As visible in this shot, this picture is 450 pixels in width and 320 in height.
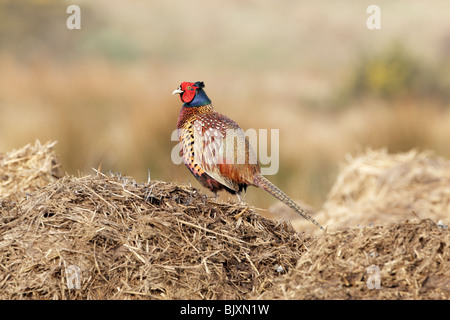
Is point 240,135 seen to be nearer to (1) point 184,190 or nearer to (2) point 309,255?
(1) point 184,190

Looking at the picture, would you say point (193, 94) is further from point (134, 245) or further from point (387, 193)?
point (387, 193)

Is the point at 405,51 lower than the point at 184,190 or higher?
higher

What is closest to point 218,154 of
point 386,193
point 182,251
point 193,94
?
point 193,94

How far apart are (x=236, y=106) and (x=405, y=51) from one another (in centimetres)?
737

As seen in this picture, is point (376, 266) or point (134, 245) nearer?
point (376, 266)

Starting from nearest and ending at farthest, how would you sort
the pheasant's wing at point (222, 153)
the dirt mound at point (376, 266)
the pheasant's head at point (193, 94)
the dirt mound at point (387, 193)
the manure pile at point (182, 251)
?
1. the dirt mound at point (376, 266)
2. the manure pile at point (182, 251)
3. the pheasant's wing at point (222, 153)
4. the pheasant's head at point (193, 94)
5. the dirt mound at point (387, 193)

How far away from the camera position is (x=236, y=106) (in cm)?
1341

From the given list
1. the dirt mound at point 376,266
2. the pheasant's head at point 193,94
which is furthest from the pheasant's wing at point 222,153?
the dirt mound at point 376,266

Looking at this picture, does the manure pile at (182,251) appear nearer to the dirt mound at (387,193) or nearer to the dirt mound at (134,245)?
the dirt mound at (134,245)

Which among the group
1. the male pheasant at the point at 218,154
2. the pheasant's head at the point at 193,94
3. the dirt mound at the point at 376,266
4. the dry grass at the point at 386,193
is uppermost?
the pheasant's head at the point at 193,94

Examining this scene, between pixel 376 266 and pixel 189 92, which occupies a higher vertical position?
pixel 189 92

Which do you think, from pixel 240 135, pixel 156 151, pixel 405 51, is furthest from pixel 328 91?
pixel 240 135

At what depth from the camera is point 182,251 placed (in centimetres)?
443

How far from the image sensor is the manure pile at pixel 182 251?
3943mm
